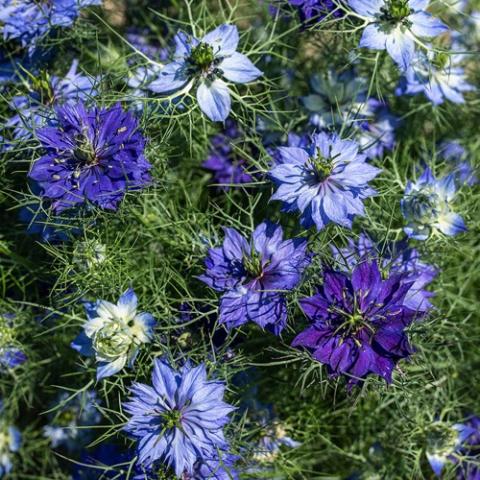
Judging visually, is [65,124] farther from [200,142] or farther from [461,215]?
[461,215]

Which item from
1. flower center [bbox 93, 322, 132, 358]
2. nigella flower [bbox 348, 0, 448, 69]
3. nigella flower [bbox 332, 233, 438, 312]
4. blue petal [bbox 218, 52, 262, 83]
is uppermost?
nigella flower [bbox 348, 0, 448, 69]

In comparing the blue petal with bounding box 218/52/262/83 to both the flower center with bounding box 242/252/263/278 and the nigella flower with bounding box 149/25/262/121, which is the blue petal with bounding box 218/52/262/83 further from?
the flower center with bounding box 242/252/263/278

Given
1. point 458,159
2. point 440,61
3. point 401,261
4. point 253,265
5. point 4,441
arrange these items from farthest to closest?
point 458,159, point 4,441, point 440,61, point 401,261, point 253,265

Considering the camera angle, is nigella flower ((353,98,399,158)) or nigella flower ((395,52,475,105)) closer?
nigella flower ((395,52,475,105))

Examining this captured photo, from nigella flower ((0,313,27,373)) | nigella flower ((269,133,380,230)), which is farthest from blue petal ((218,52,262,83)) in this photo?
nigella flower ((0,313,27,373))

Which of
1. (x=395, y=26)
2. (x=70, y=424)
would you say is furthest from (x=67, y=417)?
(x=395, y=26)

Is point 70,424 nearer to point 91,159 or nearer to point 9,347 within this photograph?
point 9,347
